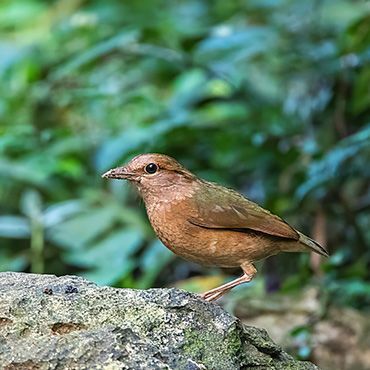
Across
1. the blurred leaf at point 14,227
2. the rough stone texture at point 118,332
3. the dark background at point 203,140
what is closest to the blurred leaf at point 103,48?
the dark background at point 203,140

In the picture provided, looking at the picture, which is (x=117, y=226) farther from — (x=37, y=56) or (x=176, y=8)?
(x=176, y=8)

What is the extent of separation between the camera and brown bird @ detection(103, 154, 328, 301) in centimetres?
336

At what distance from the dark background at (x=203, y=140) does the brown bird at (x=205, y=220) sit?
1.68 meters

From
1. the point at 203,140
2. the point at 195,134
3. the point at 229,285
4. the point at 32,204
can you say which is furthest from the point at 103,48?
the point at 229,285

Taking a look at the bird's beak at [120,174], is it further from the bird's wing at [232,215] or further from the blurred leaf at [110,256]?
the blurred leaf at [110,256]

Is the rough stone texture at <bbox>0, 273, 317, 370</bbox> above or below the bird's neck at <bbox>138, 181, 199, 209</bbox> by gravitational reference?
above

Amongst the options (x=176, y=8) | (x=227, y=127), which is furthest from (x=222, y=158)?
(x=176, y=8)

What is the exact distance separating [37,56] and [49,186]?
132 centimetres

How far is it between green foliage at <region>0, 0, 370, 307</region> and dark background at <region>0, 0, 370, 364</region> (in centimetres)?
1

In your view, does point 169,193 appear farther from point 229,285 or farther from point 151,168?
point 229,285

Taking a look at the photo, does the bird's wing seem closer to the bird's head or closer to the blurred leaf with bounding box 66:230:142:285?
the bird's head

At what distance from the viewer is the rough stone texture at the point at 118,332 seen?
7.85ft

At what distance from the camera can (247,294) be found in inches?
225

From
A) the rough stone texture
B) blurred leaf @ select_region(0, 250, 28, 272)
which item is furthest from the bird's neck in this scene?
blurred leaf @ select_region(0, 250, 28, 272)
